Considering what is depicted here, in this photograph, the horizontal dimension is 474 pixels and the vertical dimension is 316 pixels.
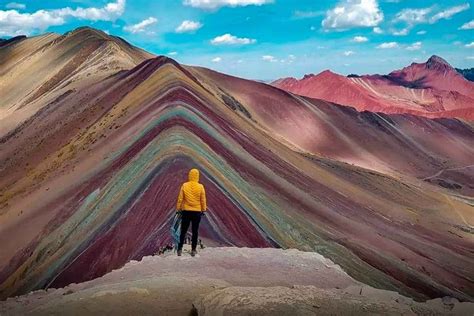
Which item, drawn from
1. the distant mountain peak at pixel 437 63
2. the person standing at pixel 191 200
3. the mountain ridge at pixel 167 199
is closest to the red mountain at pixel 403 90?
the distant mountain peak at pixel 437 63

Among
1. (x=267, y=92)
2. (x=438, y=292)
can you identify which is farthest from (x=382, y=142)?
(x=438, y=292)

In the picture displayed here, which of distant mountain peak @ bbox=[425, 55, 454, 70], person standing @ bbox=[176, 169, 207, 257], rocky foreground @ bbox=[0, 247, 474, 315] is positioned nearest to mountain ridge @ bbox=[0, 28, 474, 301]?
rocky foreground @ bbox=[0, 247, 474, 315]

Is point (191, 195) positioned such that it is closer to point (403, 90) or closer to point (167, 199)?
point (167, 199)

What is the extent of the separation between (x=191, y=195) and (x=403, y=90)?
165 m

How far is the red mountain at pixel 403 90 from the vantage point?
129375 millimetres

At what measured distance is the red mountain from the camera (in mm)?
129375

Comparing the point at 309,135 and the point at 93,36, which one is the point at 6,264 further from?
the point at 93,36

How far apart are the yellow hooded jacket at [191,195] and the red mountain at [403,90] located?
376 ft

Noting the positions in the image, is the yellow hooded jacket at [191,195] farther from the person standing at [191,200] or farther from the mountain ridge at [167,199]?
the mountain ridge at [167,199]

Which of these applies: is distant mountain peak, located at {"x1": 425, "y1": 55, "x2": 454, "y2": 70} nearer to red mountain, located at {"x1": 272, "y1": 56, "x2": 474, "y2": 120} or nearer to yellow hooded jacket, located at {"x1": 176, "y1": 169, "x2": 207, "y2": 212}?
red mountain, located at {"x1": 272, "y1": 56, "x2": 474, "y2": 120}

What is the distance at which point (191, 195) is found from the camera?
10438 mm

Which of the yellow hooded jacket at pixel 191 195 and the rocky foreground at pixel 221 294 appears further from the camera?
the yellow hooded jacket at pixel 191 195

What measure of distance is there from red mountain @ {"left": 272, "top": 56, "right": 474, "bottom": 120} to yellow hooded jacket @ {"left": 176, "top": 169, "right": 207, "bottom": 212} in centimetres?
11461

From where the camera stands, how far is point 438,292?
19.7m
